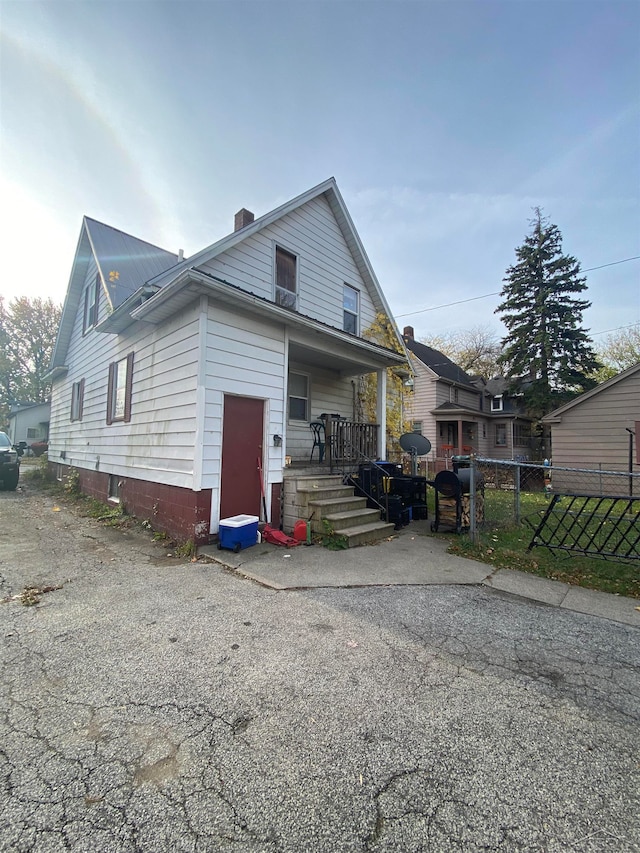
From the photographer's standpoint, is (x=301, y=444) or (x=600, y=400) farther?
(x=600, y=400)

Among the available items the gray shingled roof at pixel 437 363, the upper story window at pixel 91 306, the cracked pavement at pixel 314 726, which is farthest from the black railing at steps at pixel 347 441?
the gray shingled roof at pixel 437 363

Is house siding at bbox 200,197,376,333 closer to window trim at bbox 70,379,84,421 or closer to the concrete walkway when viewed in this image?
the concrete walkway

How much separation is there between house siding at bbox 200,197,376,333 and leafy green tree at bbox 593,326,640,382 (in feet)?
99.6

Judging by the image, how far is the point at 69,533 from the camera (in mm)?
7004

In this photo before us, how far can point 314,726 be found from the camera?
2.15 meters

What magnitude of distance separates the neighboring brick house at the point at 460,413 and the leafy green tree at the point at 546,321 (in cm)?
332

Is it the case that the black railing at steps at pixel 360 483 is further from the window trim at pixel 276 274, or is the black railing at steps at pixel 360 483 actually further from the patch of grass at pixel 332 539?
the window trim at pixel 276 274

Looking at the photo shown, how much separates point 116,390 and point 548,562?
388 inches

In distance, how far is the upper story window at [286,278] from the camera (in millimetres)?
8875

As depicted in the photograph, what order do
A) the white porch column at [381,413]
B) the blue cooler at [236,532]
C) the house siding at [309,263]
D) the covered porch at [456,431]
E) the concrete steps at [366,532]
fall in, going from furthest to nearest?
1. the covered porch at [456,431]
2. the white porch column at [381,413]
3. the house siding at [309,263]
4. the concrete steps at [366,532]
5. the blue cooler at [236,532]

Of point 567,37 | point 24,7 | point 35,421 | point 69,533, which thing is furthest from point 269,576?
point 35,421

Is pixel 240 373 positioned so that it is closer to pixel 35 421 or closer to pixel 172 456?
pixel 172 456

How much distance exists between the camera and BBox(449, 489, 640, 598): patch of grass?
4.73 metres

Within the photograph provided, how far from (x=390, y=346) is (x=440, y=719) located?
10043mm
